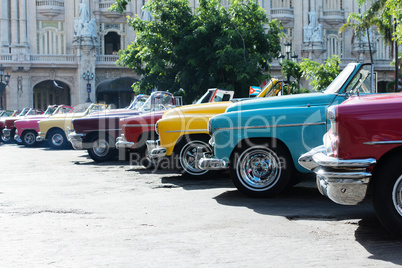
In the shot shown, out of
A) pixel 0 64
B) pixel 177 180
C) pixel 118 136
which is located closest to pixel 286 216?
pixel 177 180

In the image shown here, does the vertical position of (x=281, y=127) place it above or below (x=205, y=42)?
below

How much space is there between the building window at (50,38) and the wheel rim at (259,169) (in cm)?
4021

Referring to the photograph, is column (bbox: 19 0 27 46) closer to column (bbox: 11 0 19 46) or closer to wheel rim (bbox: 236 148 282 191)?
column (bbox: 11 0 19 46)

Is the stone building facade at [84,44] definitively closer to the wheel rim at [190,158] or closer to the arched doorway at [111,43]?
the arched doorway at [111,43]

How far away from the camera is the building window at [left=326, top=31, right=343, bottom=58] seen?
1917 inches

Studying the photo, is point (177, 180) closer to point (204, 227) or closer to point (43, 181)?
point (43, 181)

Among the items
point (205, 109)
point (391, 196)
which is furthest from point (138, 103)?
point (391, 196)

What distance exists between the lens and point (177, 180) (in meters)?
10.0

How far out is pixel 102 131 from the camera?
14164 mm

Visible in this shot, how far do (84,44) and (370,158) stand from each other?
133 ft

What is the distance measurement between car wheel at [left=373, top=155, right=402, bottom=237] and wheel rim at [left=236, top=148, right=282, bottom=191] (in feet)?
8.60

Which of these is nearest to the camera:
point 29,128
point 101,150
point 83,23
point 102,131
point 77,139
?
point 102,131

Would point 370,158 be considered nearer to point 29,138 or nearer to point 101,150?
point 101,150

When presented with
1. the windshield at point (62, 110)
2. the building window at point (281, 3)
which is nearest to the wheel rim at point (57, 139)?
the windshield at point (62, 110)
